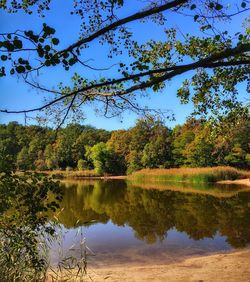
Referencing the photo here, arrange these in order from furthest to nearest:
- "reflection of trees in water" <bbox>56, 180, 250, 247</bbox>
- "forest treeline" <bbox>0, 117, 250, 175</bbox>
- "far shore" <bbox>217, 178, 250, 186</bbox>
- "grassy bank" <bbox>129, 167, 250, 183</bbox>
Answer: "forest treeline" <bbox>0, 117, 250, 175</bbox>
"grassy bank" <bbox>129, 167, 250, 183</bbox>
"far shore" <bbox>217, 178, 250, 186</bbox>
"reflection of trees in water" <bbox>56, 180, 250, 247</bbox>

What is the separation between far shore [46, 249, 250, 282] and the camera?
783 centimetres

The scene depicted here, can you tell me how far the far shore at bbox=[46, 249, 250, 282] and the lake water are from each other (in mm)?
672

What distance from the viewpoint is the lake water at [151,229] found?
1038 cm

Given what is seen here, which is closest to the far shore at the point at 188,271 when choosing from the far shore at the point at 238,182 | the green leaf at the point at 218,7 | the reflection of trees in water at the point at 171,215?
the reflection of trees in water at the point at 171,215

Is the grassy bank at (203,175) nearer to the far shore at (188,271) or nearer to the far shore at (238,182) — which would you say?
the far shore at (238,182)

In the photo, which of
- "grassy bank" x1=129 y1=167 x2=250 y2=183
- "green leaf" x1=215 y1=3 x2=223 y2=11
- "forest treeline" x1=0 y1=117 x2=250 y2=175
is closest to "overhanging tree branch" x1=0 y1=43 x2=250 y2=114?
"green leaf" x1=215 y1=3 x2=223 y2=11

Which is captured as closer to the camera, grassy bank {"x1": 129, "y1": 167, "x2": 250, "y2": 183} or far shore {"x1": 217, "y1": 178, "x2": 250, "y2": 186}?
far shore {"x1": 217, "y1": 178, "x2": 250, "y2": 186}

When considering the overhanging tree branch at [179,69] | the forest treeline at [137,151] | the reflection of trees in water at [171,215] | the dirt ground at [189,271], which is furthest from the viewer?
the forest treeline at [137,151]

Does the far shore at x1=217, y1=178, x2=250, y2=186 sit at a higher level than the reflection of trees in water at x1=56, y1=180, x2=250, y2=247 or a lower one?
higher

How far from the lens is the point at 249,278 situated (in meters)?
7.72

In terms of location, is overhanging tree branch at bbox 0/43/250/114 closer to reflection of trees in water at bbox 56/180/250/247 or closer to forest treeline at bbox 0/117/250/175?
reflection of trees in water at bbox 56/180/250/247

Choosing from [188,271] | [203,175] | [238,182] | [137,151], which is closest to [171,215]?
[188,271]

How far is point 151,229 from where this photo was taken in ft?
46.1

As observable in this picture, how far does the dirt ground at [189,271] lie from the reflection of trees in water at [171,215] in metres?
2.22
